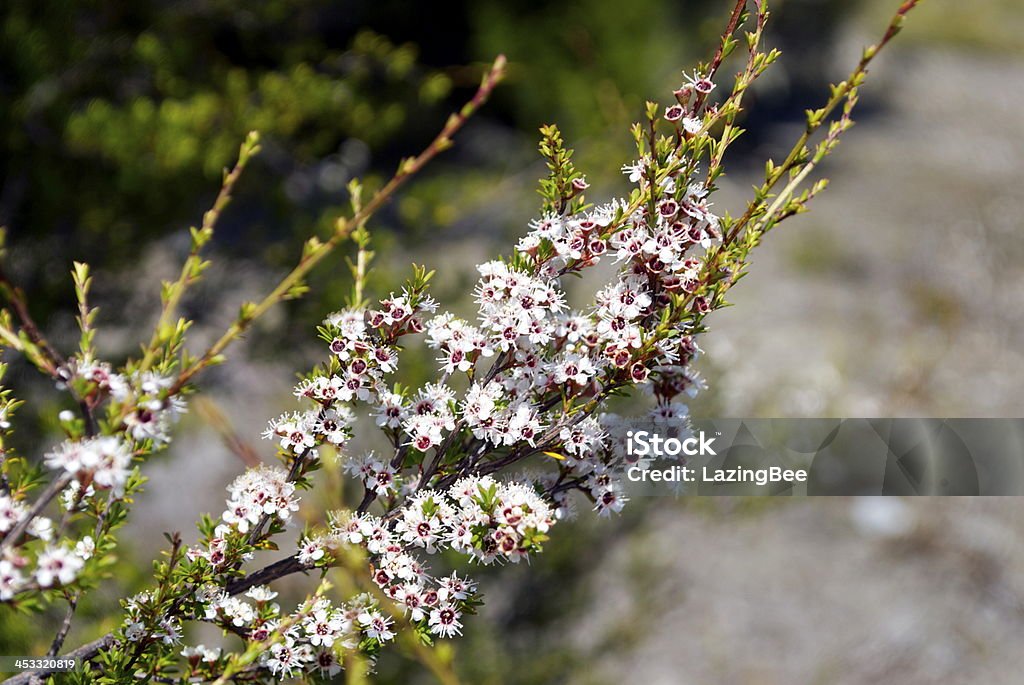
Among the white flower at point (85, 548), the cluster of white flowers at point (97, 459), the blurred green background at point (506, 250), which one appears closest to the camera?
the cluster of white flowers at point (97, 459)

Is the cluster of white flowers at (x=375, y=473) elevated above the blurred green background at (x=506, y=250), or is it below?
below

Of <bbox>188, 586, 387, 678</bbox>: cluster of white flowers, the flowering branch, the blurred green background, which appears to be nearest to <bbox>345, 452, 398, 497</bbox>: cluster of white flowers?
the flowering branch

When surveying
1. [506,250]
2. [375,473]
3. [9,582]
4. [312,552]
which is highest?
[506,250]

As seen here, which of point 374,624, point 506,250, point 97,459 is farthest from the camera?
point 506,250

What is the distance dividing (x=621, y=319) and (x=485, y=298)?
17cm

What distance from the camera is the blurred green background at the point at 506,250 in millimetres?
3084

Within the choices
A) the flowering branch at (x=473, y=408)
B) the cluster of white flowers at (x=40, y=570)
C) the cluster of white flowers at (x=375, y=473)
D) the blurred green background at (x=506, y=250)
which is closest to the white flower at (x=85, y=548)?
the flowering branch at (x=473, y=408)

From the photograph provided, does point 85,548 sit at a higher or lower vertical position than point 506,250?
lower

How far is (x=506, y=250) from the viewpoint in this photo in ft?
14.6

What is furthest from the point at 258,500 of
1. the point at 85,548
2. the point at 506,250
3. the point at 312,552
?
the point at 506,250

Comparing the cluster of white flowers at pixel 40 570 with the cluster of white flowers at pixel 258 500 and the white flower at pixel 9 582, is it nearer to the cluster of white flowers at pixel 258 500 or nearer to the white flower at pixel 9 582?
the white flower at pixel 9 582

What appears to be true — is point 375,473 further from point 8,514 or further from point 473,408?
point 8,514

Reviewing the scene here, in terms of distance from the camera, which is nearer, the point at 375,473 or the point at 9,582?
the point at 9,582

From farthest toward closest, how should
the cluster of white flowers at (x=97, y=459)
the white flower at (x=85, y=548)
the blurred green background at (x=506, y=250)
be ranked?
the blurred green background at (x=506, y=250), the white flower at (x=85, y=548), the cluster of white flowers at (x=97, y=459)
